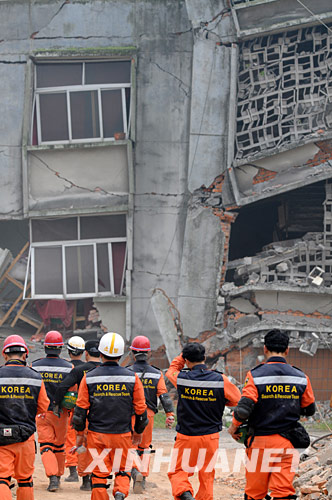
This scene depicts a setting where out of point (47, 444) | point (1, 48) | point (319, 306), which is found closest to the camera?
point (47, 444)

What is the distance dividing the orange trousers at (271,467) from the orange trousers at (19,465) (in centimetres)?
211

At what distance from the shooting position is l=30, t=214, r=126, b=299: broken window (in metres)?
17.5

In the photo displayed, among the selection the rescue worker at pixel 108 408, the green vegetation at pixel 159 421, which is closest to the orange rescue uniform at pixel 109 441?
the rescue worker at pixel 108 408

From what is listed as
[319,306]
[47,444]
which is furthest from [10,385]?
[319,306]

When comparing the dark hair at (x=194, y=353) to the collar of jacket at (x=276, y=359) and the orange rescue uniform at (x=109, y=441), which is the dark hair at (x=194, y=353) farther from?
the collar of jacket at (x=276, y=359)

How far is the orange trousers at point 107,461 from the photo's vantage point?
7.26 m

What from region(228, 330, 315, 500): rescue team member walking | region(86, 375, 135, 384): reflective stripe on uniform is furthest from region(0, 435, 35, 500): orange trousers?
region(228, 330, 315, 500): rescue team member walking

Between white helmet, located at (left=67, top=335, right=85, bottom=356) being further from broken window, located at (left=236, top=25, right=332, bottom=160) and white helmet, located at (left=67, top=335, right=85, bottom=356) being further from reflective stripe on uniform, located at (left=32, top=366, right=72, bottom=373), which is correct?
broken window, located at (left=236, top=25, right=332, bottom=160)

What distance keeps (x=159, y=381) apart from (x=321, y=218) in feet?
32.5

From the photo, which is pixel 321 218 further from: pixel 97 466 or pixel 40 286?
pixel 97 466

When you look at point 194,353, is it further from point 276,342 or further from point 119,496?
point 119,496

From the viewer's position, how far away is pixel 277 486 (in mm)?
6605

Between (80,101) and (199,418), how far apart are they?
11654 mm

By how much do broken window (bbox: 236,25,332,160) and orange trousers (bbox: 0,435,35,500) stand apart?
10.6 m
